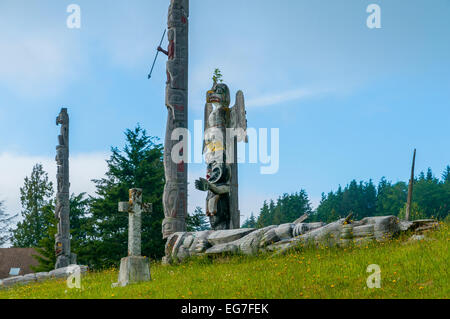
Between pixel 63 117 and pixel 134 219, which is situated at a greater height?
pixel 63 117

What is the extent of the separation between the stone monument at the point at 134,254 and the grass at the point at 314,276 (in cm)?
42

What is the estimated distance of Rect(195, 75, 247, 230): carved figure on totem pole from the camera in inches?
575

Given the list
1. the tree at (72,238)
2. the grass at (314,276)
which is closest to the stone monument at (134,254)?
the grass at (314,276)

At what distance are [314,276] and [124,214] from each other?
2102 cm

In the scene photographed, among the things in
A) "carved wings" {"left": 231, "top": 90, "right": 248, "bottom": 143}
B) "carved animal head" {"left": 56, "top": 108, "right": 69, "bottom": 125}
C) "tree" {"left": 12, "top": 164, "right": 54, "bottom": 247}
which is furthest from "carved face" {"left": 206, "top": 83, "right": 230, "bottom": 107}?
"tree" {"left": 12, "top": 164, "right": 54, "bottom": 247}

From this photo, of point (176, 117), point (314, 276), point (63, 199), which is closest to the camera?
point (314, 276)

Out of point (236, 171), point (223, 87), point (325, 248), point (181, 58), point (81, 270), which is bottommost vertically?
point (81, 270)

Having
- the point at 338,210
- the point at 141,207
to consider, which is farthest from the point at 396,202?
the point at 141,207

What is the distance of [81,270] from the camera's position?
17.4 m

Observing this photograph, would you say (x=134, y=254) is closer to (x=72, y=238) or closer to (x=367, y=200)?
(x=72, y=238)

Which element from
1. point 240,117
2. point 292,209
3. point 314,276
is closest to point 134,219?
point 314,276

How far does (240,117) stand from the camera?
50.1 feet
